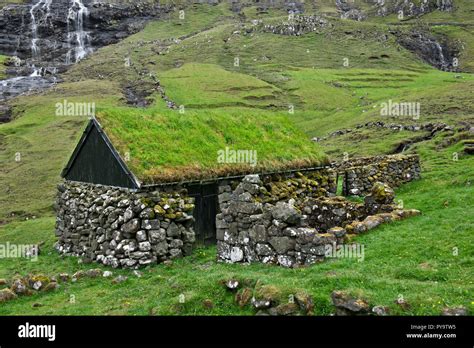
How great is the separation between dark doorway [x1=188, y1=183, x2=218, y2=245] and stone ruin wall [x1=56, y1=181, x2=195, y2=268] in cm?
102

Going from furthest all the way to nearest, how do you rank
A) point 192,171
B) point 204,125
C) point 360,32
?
point 360,32, point 204,125, point 192,171

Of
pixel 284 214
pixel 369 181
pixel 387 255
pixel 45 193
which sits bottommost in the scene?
pixel 45 193

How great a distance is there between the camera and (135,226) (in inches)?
755

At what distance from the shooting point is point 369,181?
2919 centimetres

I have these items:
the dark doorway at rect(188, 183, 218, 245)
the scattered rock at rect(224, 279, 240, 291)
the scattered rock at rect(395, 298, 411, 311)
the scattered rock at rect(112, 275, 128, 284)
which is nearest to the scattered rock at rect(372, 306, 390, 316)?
the scattered rock at rect(395, 298, 411, 311)

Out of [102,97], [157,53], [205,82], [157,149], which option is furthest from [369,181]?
[157,53]

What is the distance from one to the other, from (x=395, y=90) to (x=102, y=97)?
54.0m

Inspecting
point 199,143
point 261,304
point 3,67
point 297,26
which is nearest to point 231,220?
point 261,304

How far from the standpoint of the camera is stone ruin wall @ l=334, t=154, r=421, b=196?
29.0m

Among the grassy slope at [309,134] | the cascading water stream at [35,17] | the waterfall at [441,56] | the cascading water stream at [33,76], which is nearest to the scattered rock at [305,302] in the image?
the grassy slope at [309,134]

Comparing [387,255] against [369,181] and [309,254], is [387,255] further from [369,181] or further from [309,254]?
[369,181]

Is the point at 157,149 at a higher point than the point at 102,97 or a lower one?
higher

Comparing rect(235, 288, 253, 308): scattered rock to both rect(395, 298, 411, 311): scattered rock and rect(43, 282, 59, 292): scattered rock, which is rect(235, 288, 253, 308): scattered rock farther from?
rect(43, 282, 59, 292): scattered rock

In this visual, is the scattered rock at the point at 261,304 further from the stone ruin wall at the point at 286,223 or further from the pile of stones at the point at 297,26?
the pile of stones at the point at 297,26
